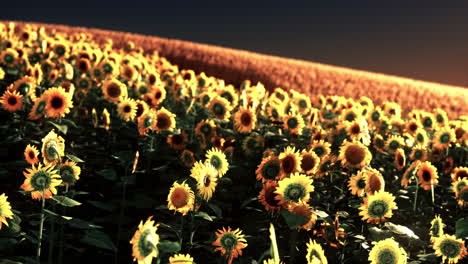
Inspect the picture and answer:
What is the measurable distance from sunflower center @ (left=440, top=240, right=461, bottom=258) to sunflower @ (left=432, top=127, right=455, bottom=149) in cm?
270

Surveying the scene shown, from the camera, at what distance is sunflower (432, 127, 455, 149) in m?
5.21

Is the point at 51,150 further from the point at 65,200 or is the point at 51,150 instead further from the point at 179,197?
the point at 179,197

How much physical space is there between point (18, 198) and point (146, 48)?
16.7 meters

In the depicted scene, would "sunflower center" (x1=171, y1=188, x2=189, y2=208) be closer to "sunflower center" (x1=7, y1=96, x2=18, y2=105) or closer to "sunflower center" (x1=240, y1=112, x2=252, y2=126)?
"sunflower center" (x1=240, y1=112, x2=252, y2=126)

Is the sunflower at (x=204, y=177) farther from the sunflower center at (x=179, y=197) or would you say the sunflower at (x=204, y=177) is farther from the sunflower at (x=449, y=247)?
the sunflower at (x=449, y=247)

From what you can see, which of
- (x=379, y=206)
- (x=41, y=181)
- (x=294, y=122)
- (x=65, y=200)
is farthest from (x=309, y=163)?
(x=41, y=181)

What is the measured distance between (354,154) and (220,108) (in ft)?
5.94

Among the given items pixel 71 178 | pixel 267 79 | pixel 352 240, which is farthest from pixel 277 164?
pixel 267 79

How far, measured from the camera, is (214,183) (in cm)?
267

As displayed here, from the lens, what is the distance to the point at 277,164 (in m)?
3.07

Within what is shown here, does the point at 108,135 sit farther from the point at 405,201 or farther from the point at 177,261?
the point at 177,261

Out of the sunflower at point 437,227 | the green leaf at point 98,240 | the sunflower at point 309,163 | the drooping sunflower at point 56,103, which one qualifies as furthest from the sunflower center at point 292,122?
the green leaf at point 98,240

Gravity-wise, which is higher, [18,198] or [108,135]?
[108,135]

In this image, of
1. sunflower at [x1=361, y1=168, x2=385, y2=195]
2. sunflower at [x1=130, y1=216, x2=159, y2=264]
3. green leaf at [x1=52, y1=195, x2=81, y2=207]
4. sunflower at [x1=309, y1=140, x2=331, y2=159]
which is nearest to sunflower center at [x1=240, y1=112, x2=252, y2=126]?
sunflower at [x1=309, y1=140, x2=331, y2=159]
